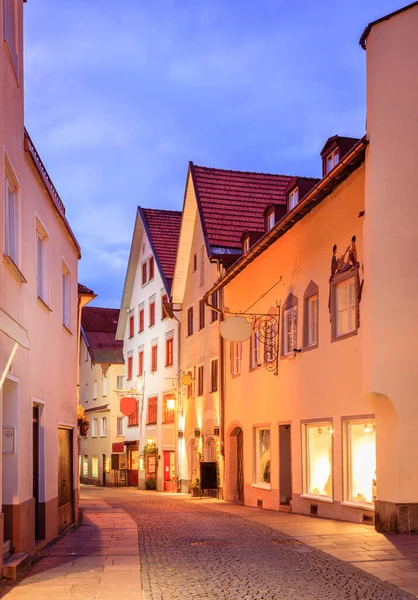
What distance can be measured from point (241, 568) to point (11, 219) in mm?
5539

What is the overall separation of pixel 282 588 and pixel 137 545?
493cm

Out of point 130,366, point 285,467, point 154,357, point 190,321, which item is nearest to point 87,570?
point 285,467

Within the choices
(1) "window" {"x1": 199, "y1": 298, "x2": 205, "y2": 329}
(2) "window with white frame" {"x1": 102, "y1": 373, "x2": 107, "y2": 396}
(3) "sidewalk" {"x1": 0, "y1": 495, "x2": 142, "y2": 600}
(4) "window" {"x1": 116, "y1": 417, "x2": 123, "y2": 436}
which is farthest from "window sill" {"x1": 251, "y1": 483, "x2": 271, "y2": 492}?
(2) "window with white frame" {"x1": 102, "y1": 373, "x2": 107, "y2": 396}

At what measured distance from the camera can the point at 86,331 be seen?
55.7m

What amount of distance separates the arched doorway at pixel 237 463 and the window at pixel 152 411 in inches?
530

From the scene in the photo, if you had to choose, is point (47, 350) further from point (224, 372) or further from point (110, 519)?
point (224, 372)

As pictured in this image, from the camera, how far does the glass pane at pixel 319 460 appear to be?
61.2 feet

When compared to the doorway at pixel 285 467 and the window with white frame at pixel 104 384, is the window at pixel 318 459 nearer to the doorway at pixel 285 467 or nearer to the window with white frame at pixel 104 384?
the doorway at pixel 285 467

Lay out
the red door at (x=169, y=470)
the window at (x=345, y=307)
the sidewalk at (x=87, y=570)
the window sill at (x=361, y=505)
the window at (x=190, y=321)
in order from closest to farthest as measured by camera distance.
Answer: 1. the sidewalk at (x=87, y=570)
2. the window sill at (x=361, y=505)
3. the window at (x=345, y=307)
4. the window at (x=190, y=321)
5. the red door at (x=169, y=470)

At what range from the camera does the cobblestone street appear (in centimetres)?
936

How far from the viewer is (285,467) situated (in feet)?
71.3

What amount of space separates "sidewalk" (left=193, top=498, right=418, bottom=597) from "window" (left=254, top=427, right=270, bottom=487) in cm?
368

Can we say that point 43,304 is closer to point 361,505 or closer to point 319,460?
point 361,505

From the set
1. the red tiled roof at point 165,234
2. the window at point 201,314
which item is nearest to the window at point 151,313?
the red tiled roof at point 165,234
